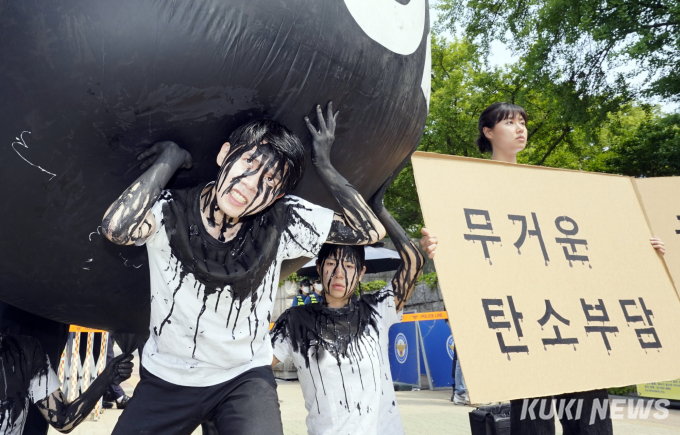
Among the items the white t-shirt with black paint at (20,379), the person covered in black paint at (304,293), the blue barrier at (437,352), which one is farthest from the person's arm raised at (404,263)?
the person covered in black paint at (304,293)

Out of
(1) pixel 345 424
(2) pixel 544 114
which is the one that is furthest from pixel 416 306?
(1) pixel 345 424

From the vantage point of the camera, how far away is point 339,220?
1912mm

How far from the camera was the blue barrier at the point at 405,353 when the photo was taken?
8.80 meters

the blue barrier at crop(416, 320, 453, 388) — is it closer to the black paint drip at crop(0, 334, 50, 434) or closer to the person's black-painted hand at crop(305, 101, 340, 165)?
the black paint drip at crop(0, 334, 50, 434)

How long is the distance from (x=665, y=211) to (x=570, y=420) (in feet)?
3.78

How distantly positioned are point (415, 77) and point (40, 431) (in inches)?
85.8

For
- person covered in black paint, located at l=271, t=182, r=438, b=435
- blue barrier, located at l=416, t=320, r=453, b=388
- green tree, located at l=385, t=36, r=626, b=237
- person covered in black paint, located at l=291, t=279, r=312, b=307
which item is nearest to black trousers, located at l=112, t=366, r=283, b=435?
person covered in black paint, located at l=271, t=182, r=438, b=435

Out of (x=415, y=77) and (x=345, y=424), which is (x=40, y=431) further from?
(x=415, y=77)

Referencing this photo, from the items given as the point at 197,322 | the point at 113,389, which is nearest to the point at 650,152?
the point at 113,389

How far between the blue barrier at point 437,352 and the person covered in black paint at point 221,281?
684cm

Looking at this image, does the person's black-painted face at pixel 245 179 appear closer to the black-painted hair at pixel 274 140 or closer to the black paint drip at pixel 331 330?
the black-painted hair at pixel 274 140

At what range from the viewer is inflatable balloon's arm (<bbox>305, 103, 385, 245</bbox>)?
5.55ft

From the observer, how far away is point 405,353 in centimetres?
905

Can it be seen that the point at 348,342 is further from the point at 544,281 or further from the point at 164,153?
the point at 164,153
